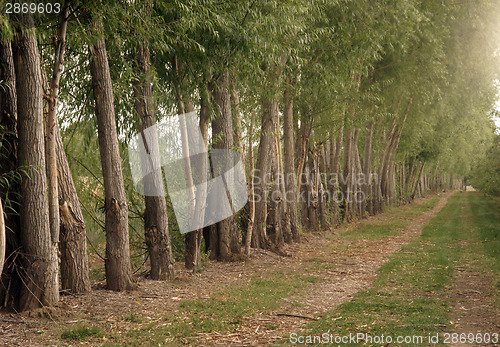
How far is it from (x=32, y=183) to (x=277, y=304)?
4.49 meters

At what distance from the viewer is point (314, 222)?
18828 mm

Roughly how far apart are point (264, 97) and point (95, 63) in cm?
557

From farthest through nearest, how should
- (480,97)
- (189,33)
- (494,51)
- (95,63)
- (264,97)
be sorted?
(480,97) → (494,51) → (264,97) → (189,33) → (95,63)

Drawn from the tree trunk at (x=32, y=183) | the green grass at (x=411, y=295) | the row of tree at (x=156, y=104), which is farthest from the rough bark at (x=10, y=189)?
the green grass at (x=411, y=295)

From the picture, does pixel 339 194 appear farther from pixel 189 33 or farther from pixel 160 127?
pixel 189 33

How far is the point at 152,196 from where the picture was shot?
927cm

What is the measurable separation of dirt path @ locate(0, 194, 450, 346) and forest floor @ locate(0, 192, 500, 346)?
0.05ft

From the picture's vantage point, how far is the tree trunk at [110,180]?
26.4 feet

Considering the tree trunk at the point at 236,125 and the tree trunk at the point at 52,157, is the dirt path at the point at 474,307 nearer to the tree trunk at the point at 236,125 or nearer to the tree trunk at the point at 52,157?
the tree trunk at the point at 52,157

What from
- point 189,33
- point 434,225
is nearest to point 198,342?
point 189,33

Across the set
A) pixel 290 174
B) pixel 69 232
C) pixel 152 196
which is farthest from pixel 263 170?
pixel 69 232

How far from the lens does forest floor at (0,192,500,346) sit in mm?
6145

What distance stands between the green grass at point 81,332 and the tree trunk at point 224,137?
5.96 m

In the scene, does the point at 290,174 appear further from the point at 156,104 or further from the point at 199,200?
the point at 156,104
